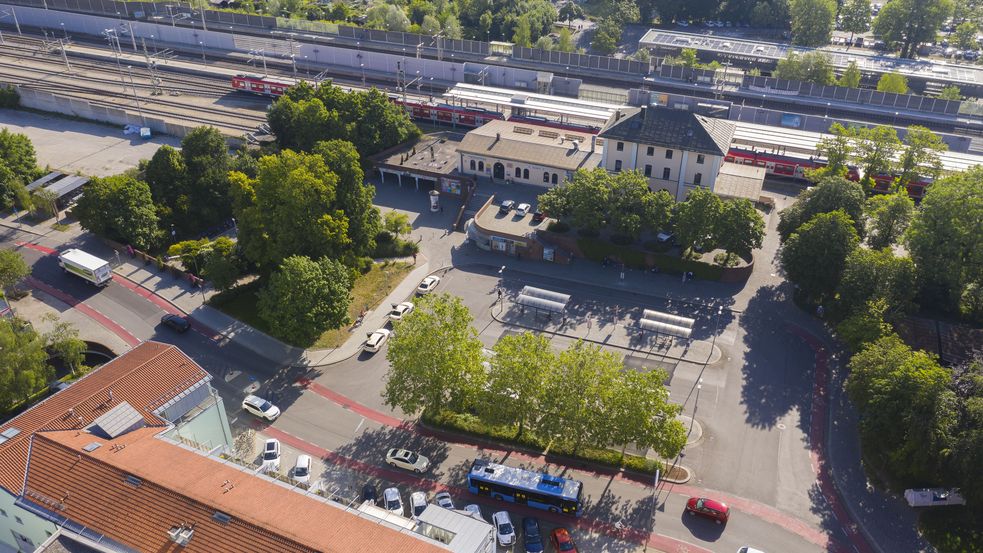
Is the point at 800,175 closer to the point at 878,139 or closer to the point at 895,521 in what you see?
the point at 878,139

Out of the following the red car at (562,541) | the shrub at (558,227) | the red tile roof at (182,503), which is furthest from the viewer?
the shrub at (558,227)

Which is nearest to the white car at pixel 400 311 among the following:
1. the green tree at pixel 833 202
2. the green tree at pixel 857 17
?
the green tree at pixel 833 202

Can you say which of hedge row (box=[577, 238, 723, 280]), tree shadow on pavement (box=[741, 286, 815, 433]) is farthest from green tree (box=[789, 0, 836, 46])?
tree shadow on pavement (box=[741, 286, 815, 433])

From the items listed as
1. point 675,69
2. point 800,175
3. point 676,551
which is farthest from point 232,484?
point 675,69

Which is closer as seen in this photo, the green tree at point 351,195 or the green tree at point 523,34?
the green tree at point 351,195

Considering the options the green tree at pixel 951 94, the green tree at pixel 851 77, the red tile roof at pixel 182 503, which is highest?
the green tree at pixel 851 77

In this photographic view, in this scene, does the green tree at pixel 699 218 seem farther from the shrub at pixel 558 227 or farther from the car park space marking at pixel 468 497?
the car park space marking at pixel 468 497

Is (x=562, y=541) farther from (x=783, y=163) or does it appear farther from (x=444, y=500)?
(x=783, y=163)
